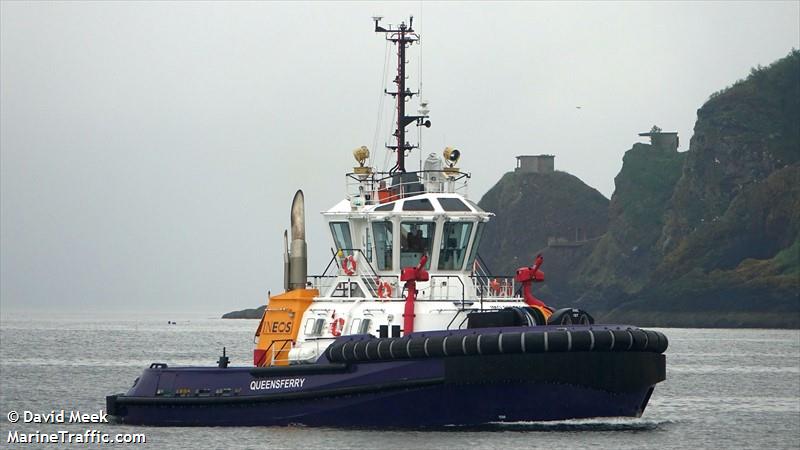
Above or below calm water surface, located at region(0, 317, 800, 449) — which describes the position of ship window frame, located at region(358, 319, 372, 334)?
above

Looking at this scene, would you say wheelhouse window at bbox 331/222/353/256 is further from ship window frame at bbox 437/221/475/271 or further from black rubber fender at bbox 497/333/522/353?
black rubber fender at bbox 497/333/522/353

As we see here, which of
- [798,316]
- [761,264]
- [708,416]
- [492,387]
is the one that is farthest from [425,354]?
[761,264]

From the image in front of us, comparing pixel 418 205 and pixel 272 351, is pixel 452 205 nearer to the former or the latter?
pixel 418 205

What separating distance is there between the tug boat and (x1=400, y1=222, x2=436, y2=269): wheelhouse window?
2 cm

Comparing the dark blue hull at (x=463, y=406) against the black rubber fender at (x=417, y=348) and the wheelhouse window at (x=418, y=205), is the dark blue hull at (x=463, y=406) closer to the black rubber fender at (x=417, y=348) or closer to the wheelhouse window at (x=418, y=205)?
the black rubber fender at (x=417, y=348)

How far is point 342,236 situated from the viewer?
30641mm

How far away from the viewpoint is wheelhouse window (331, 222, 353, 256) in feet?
99.9

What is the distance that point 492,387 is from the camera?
26.4 meters

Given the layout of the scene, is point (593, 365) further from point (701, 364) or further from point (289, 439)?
point (701, 364)

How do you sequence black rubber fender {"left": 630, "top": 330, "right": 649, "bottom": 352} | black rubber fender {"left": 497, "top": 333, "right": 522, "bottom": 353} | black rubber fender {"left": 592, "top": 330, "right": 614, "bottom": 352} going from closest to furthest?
black rubber fender {"left": 497, "top": 333, "right": 522, "bottom": 353} → black rubber fender {"left": 592, "top": 330, "right": 614, "bottom": 352} → black rubber fender {"left": 630, "top": 330, "right": 649, "bottom": 352}

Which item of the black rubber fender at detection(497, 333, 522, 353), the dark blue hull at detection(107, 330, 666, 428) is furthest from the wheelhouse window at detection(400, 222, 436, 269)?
the black rubber fender at detection(497, 333, 522, 353)

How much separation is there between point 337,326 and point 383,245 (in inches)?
82.0

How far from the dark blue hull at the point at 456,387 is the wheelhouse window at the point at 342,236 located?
337 cm

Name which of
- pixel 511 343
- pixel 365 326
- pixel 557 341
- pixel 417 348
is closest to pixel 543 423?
pixel 557 341
